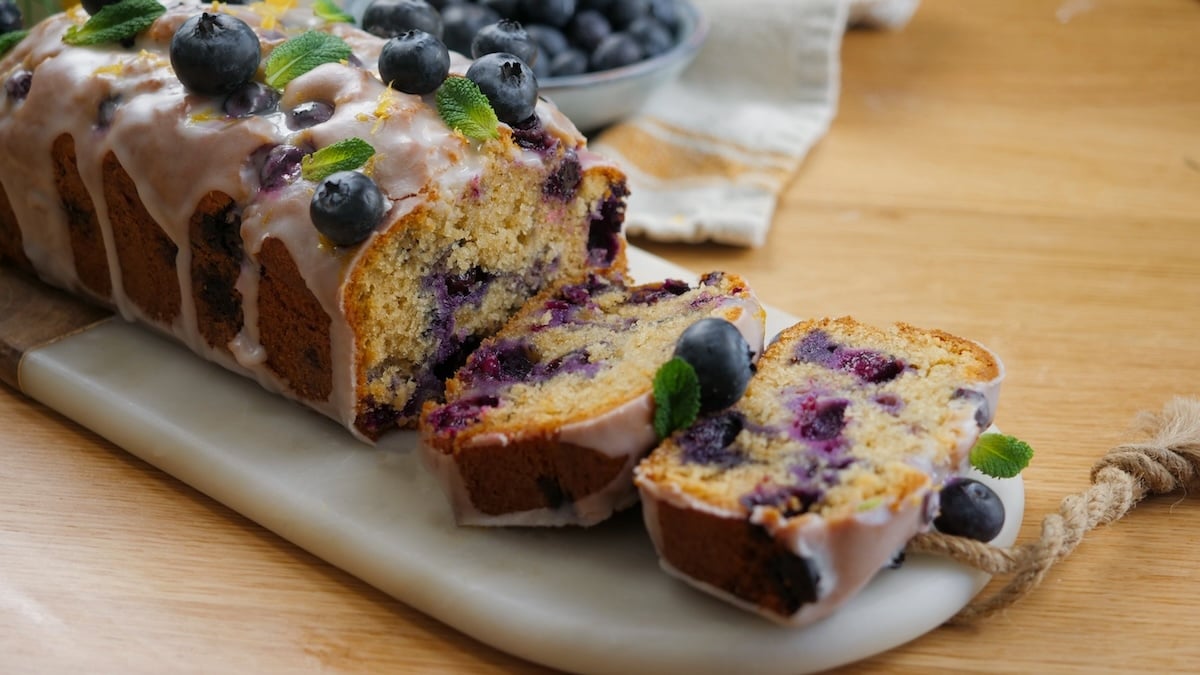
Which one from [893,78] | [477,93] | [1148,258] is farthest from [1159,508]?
[893,78]

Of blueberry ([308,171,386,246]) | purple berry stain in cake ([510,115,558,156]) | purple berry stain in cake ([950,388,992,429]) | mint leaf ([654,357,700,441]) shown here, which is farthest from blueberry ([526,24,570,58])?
purple berry stain in cake ([950,388,992,429])

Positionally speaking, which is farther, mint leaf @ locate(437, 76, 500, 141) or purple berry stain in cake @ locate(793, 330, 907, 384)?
mint leaf @ locate(437, 76, 500, 141)

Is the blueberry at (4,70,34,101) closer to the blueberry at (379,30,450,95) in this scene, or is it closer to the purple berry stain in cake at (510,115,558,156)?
the blueberry at (379,30,450,95)

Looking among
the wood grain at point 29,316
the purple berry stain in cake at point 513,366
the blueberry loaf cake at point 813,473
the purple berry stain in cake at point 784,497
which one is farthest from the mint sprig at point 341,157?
the purple berry stain in cake at point 784,497

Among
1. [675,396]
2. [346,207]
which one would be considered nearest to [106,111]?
[346,207]

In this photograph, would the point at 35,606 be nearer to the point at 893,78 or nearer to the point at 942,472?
the point at 942,472
